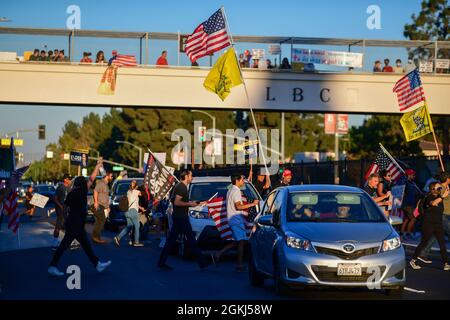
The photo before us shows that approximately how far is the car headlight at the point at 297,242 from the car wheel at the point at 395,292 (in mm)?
1245

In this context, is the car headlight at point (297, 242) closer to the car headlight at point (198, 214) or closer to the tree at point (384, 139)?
the car headlight at point (198, 214)

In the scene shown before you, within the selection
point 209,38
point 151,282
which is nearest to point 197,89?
point 209,38

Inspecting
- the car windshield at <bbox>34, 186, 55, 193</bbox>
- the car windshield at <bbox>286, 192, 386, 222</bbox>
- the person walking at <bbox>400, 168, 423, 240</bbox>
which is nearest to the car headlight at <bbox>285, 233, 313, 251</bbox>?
the car windshield at <bbox>286, 192, 386, 222</bbox>

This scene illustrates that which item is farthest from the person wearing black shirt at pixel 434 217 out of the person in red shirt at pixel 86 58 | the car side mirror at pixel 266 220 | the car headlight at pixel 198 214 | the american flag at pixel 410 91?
the person in red shirt at pixel 86 58

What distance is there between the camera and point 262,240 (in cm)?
1405

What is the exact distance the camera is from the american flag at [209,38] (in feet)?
90.9

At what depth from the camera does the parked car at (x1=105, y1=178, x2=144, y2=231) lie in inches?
1304

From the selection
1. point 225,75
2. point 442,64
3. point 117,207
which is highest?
point 442,64

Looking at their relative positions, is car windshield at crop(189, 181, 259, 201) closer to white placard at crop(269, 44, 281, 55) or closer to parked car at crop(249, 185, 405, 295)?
Result: parked car at crop(249, 185, 405, 295)

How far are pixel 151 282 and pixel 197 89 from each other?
72.6 ft

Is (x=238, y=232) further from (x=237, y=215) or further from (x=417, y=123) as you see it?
(x=417, y=123)

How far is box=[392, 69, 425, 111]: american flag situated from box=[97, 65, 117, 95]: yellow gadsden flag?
11.7 meters
